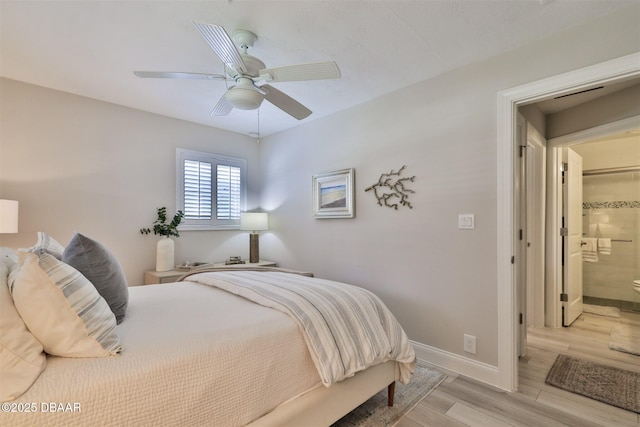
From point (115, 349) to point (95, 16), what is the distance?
2.01 m

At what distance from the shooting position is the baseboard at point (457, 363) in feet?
7.48

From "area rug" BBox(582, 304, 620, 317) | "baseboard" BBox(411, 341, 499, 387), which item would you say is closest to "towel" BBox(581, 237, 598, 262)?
"area rug" BBox(582, 304, 620, 317)

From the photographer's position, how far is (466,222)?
244cm

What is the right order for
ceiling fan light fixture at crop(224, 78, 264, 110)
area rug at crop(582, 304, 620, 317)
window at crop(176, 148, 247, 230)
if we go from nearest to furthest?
ceiling fan light fixture at crop(224, 78, 264, 110) < window at crop(176, 148, 247, 230) < area rug at crop(582, 304, 620, 317)

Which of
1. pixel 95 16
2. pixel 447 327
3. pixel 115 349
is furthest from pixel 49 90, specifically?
pixel 447 327

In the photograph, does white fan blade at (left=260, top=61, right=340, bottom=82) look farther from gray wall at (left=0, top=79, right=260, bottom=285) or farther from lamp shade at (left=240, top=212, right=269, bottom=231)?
lamp shade at (left=240, top=212, right=269, bottom=231)

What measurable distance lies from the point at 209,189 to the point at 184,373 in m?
3.21

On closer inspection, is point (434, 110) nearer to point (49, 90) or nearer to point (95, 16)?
point (95, 16)

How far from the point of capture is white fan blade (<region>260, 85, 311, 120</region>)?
2081mm

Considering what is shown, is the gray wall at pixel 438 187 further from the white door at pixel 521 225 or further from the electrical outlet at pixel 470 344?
the white door at pixel 521 225

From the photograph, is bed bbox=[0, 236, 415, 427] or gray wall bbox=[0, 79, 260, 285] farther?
gray wall bbox=[0, 79, 260, 285]

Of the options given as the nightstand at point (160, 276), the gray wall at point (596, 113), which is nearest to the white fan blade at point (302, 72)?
the nightstand at point (160, 276)

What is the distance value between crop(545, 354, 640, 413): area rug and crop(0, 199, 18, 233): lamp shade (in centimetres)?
430

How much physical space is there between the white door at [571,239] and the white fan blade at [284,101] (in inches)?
133
